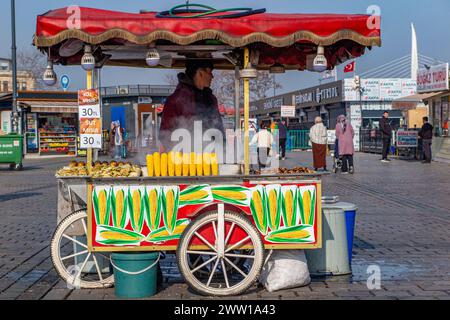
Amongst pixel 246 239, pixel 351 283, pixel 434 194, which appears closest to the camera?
pixel 246 239

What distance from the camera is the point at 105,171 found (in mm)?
6309

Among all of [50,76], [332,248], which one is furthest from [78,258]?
[332,248]

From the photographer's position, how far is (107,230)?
20.3 ft

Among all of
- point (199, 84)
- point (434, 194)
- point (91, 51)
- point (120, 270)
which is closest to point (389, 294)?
point (120, 270)

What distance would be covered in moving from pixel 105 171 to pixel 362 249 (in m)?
3.71

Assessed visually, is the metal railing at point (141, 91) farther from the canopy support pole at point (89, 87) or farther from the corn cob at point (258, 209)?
the corn cob at point (258, 209)

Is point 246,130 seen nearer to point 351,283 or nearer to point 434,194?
point 351,283

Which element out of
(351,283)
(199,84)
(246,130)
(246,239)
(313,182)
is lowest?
(351,283)

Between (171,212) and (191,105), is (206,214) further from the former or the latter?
(191,105)

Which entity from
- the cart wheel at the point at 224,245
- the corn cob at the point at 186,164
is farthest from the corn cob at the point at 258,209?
the corn cob at the point at 186,164

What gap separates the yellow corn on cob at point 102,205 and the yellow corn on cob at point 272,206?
57.8 inches

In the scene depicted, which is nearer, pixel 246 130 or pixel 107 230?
pixel 107 230

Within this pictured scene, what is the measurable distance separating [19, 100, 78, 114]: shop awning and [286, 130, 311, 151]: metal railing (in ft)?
47.8

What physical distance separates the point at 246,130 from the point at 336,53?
1.66 metres
